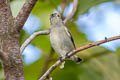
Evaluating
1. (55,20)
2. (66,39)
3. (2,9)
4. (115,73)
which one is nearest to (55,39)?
(66,39)

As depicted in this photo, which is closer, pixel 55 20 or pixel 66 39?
pixel 66 39

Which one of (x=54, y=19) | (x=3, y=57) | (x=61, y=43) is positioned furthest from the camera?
(x=54, y=19)

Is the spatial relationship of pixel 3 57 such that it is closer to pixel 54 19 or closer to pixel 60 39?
pixel 60 39

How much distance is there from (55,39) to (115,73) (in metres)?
0.57

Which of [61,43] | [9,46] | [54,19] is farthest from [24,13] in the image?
[54,19]

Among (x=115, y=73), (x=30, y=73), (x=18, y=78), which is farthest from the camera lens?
(x=115, y=73)

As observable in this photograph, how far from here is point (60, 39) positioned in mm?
2359

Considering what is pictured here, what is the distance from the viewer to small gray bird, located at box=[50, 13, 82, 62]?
2227mm

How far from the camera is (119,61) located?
2.45 meters

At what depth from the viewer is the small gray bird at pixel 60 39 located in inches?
87.7

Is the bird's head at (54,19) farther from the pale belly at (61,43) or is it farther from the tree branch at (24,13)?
the tree branch at (24,13)

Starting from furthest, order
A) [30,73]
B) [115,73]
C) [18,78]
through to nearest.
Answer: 1. [115,73]
2. [30,73]
3. [18,78]

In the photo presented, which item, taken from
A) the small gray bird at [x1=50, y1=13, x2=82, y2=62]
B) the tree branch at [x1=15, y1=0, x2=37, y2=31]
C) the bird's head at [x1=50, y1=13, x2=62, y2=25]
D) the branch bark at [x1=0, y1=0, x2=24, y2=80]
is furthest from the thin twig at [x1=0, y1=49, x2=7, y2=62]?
the bird's head at [x1=50, y1=13, x2=62, y2=25]

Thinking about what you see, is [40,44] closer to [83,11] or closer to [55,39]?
[55,39]
